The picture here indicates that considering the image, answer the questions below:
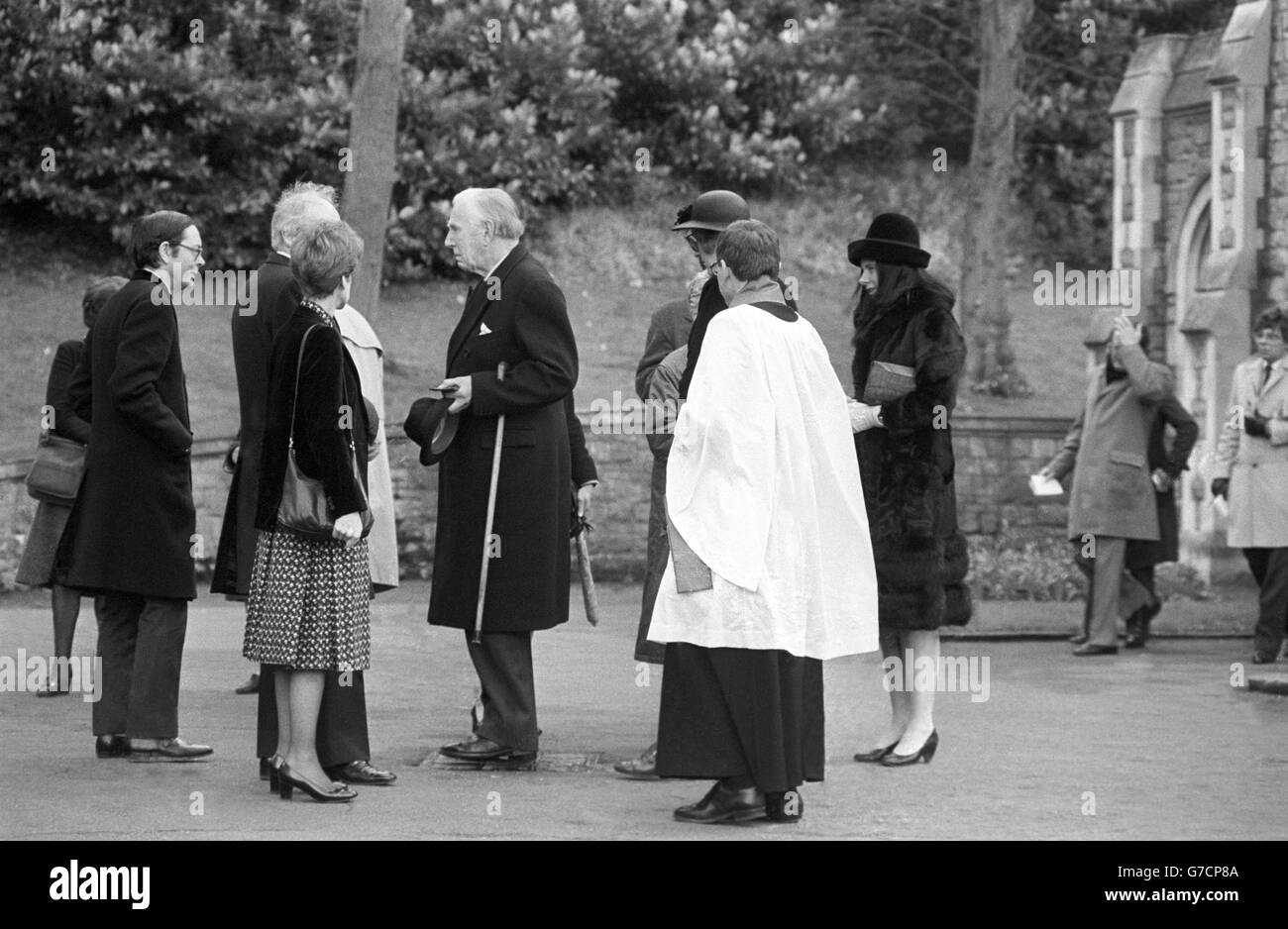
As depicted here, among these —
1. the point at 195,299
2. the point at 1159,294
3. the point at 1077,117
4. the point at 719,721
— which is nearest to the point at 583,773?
the point at 719,721

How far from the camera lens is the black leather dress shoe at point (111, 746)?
834 cm

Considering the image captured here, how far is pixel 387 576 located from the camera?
906 centimetres

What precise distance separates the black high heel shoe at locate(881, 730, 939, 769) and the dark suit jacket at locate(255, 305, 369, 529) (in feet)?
8.18

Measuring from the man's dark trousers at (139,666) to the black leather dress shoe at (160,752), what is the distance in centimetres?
6

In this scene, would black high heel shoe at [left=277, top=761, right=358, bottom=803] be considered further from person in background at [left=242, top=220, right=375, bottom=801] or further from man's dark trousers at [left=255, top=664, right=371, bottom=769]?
man's dark trousers at [left=255, top=664, right=371, bottom=769]

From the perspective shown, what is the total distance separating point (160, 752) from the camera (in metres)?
8.28

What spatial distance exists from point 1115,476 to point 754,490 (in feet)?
20.2

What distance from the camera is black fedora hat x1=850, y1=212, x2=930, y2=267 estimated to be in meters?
8.59

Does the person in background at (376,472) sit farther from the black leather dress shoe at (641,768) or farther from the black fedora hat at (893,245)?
the black fedora hat at (893,245)

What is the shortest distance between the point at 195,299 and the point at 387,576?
11909 mm

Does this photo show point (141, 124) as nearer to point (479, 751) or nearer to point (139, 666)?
point (139, 666)

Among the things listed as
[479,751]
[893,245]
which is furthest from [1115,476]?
[479,751]

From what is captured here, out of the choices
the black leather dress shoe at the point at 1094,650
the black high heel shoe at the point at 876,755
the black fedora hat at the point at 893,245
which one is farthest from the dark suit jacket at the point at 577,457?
the black leather dress shoe at the point at 1094,650

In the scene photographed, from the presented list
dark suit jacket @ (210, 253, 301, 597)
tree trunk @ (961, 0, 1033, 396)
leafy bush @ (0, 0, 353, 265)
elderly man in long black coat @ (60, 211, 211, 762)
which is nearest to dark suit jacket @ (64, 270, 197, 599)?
elderly man in long black coat @ (60, 211, 211, 762)
